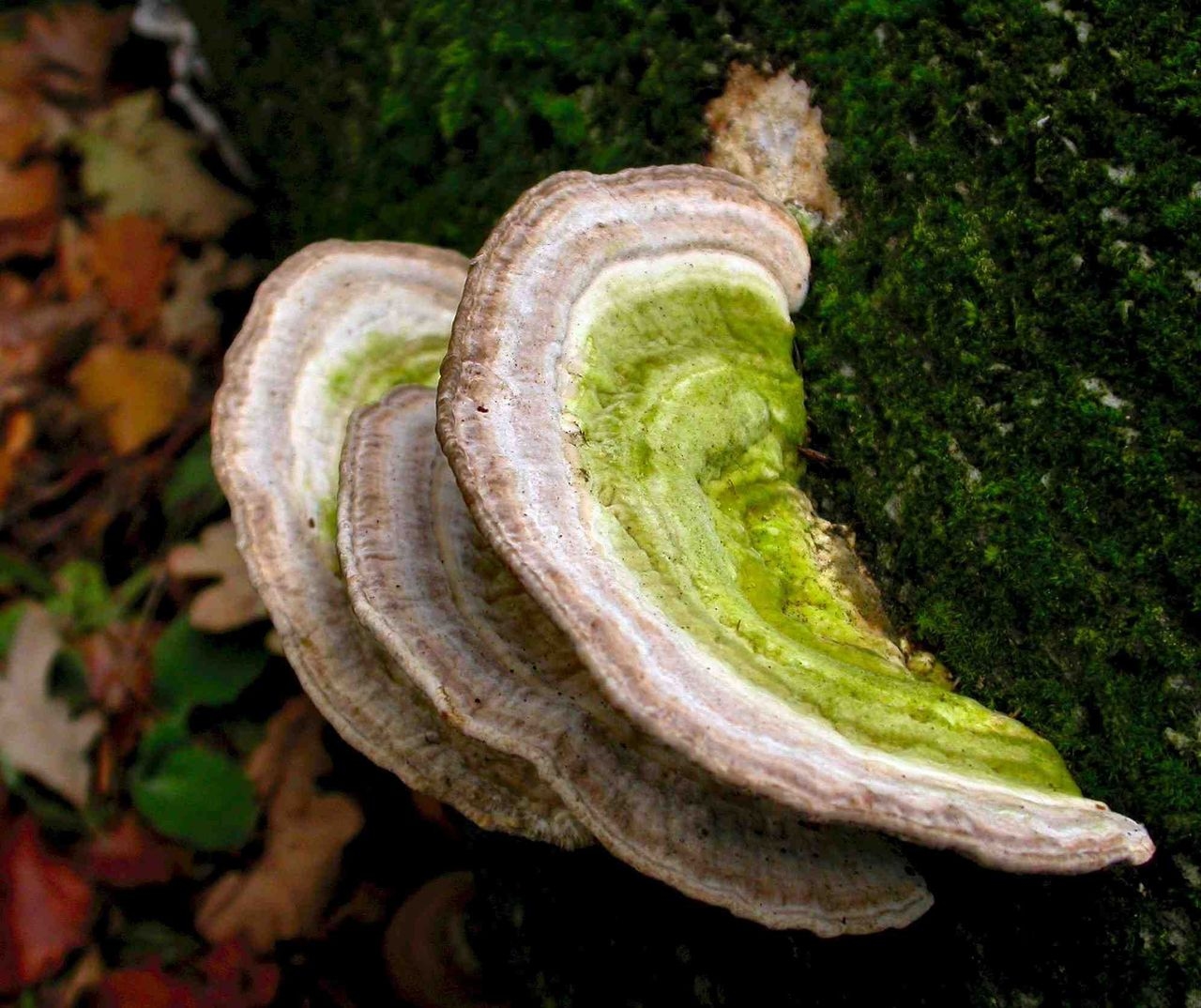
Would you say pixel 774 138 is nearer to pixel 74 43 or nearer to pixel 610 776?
pixel 610 776

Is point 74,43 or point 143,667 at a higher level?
point 74,43

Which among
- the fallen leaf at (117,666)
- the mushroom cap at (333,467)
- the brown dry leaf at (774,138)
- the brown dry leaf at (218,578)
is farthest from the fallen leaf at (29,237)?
the brown dry leaf at (774,138)

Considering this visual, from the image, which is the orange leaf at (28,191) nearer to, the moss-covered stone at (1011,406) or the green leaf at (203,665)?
the green leaf at (203,665)

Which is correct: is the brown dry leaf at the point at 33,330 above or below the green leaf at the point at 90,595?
above

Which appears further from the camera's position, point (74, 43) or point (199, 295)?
point (74, 43)

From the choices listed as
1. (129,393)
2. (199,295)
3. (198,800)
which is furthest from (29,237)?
(198,800)

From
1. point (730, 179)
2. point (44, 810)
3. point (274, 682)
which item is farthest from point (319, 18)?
point (44, 810)

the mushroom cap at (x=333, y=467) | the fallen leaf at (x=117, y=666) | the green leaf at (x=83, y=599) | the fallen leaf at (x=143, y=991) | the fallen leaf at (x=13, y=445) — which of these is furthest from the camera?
the fallen leaf at (x=13, y=445)
